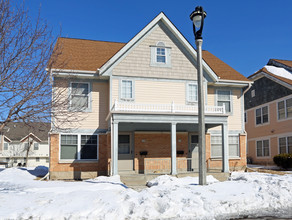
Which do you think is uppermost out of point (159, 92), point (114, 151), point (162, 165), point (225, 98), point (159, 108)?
point (159, 92)

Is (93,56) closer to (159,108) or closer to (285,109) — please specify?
(159,108)

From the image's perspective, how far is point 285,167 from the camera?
22.6 meters

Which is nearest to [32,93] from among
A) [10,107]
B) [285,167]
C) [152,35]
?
[10,107]

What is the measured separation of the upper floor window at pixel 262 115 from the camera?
2691 cm

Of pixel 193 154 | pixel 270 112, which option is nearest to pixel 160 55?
pixel 193 154

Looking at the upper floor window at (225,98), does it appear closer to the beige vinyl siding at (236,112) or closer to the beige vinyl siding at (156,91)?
the beige vinyl siding at (236,112)

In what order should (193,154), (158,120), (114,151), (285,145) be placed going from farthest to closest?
(285,145) < (193,154) < (158,120) < (114,151)

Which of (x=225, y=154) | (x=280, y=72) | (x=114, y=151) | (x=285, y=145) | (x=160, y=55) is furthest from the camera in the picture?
(x=280, y=72)

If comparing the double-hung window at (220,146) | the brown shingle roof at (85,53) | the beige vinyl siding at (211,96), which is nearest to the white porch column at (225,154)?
the double-hung window at (220,146)

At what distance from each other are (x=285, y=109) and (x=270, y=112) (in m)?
2.02

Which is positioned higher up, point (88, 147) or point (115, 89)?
point (115, 89)

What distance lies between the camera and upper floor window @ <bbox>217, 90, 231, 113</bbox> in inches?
778

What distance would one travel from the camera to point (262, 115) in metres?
27.5

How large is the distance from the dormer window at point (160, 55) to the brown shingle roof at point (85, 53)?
10.5 feet
